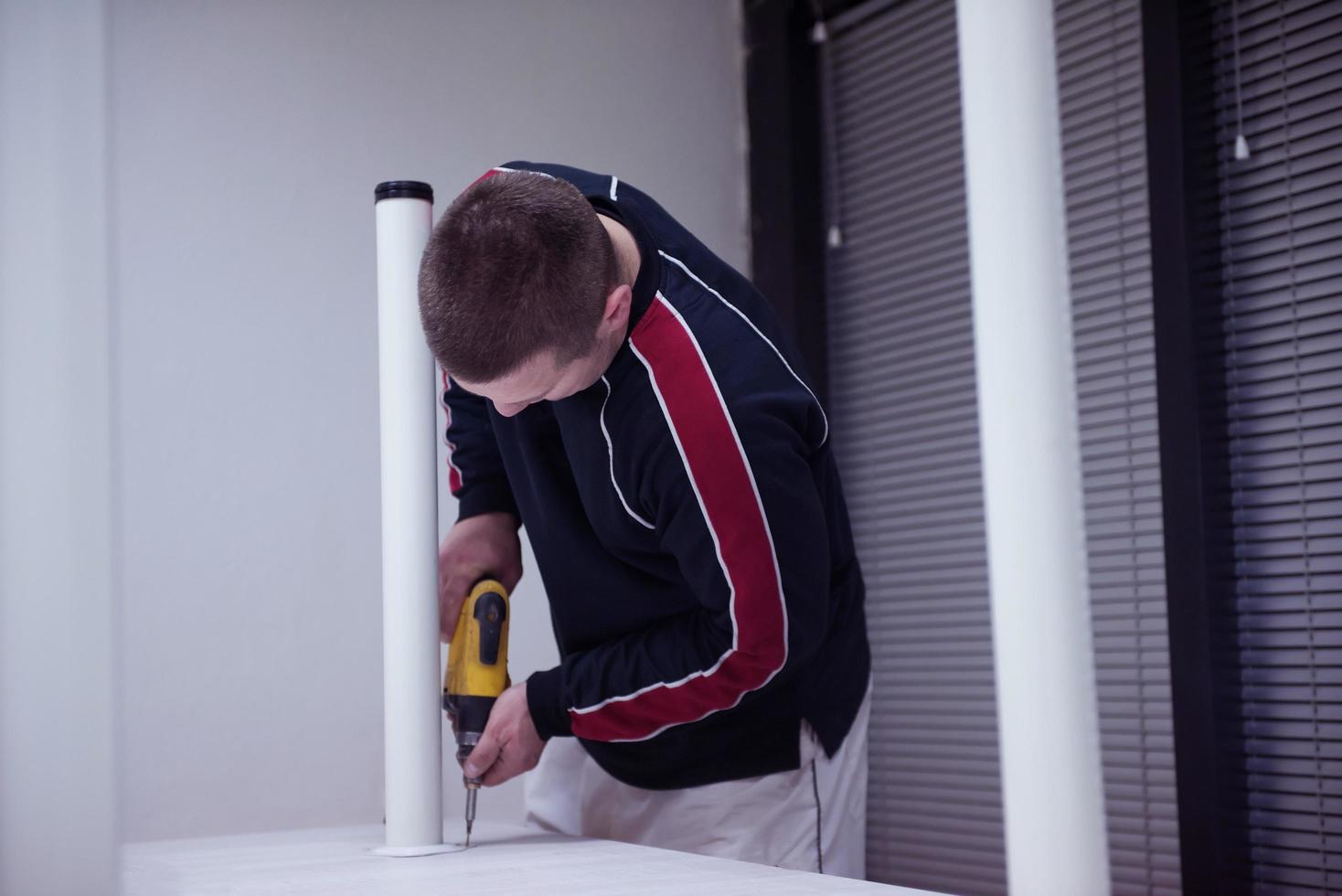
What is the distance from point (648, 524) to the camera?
130 centimetres

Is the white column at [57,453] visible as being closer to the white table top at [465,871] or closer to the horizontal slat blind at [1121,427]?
the white table top at [465,871]

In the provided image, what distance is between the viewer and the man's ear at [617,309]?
1.18 meters

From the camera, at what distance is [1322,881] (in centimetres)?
209

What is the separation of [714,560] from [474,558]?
1.48ft

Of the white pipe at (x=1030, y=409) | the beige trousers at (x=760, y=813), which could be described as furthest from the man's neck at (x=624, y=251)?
the white pipe at (x=1030, y=409)

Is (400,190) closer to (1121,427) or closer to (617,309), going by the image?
(617,309)

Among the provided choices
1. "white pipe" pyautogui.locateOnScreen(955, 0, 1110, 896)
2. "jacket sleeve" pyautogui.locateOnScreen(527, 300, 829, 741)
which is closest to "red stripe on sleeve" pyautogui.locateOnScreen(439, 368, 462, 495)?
"jacket sleeve" pyautogui.locateOnScreen(527, 300, 829, 741)

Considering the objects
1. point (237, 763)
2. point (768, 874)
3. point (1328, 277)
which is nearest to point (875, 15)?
point (1328, 277)

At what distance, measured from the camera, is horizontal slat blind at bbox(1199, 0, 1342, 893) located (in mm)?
2133

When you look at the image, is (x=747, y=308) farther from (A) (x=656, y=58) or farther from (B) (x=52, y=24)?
(A) (x=656, y=58)

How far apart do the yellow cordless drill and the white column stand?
0.98m

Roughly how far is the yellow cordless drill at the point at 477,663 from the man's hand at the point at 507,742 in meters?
0.02

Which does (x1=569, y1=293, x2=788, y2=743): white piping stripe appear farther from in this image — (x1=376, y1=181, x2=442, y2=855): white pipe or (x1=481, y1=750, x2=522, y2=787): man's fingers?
(x1=376, y1=181, x2=442, y2=855): white pipe

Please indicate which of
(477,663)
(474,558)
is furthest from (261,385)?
(477,663)
